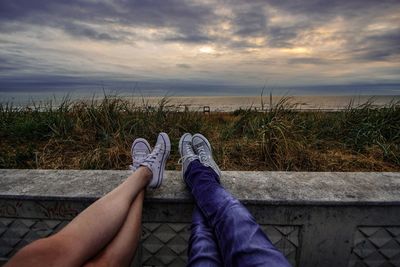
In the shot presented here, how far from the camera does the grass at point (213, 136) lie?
2.26 meters

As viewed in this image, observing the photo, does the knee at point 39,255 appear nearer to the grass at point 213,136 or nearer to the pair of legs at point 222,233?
the pair of legs at point 222,233

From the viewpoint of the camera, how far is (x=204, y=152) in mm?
1888

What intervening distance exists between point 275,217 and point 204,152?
0.69 m

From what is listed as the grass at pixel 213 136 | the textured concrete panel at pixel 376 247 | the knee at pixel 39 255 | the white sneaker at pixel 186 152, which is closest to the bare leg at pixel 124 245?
the knee at pixel 39 255

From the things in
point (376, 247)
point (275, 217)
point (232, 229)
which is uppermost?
point (232, 229)

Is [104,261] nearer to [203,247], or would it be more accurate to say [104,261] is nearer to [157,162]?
[203,247]

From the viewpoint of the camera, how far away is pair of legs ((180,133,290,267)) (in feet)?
3.05

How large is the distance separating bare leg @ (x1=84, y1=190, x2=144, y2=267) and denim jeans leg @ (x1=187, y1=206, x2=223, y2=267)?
0.26 metres

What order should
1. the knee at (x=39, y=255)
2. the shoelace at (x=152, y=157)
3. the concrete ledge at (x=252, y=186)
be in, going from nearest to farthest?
1. the knee at (x=39, y=255)
2. the concrete ledge at (x=252, y=186)
3. the shoelace at (x=152, y=157)

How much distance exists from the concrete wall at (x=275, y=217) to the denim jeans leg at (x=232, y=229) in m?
0.15

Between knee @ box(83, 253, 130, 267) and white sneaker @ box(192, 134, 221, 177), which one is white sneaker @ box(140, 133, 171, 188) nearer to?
white sneaker @ box(192, 134, 221, 177)

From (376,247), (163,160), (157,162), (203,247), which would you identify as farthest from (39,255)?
(376,247)

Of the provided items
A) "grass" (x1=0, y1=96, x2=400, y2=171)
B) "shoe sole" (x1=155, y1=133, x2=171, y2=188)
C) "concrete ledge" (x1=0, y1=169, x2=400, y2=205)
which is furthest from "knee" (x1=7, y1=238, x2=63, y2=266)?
"grass" (x1=0, y1=96, x2=400, y2=171)

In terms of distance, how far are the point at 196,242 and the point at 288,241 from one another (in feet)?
2.10
